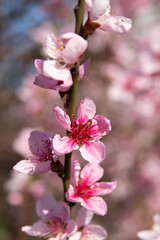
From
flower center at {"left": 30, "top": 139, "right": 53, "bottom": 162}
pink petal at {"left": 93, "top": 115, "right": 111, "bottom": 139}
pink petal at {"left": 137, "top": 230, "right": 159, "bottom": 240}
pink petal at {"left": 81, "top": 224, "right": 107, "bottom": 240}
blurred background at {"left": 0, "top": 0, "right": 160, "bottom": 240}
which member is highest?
pink petal at {"left": 93, "top": 115, "right": 111, "bottom": 139}

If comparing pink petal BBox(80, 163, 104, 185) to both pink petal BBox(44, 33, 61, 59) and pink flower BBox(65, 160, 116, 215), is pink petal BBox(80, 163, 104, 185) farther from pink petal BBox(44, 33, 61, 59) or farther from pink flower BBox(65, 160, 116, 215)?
pink petal BBox(44, 33, 61, 59)

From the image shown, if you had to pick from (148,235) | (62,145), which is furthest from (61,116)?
(148,235)

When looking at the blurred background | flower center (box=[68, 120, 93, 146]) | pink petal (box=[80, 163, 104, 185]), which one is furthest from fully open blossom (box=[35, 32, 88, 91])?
the blurred background

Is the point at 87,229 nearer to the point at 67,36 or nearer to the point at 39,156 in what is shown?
the point at 39,156

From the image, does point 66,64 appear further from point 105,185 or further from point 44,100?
point 44,100

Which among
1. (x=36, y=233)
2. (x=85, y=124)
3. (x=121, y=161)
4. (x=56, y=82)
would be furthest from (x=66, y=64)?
(x=121, y=161)

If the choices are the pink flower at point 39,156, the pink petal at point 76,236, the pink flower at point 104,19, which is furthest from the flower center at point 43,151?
the pink flower at point 104,19
